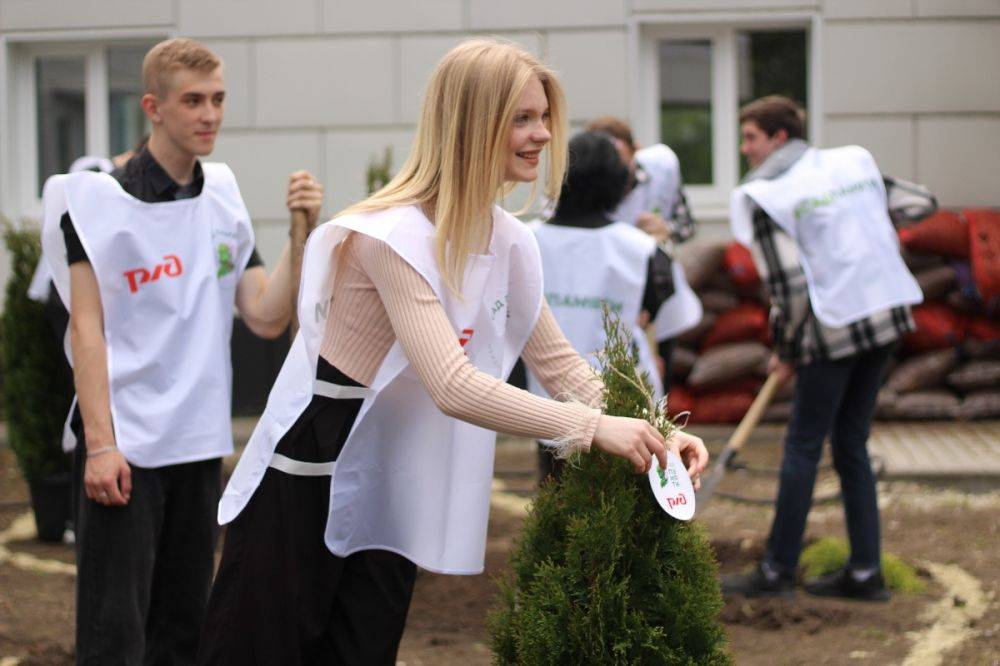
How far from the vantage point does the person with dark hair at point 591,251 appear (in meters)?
5.33

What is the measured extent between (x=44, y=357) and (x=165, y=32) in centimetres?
443

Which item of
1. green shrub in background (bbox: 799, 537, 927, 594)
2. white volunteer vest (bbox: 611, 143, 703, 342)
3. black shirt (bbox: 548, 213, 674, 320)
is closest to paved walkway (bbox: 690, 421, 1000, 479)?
green shrub in background (bbox: 799, 537, 927, 594)

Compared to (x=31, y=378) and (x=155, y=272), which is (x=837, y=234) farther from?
(x=31, y=378)

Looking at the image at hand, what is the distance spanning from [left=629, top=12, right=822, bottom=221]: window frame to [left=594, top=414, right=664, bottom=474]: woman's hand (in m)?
7.89

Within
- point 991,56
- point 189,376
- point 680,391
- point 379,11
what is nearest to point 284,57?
point 379,11

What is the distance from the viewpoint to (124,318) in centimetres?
383

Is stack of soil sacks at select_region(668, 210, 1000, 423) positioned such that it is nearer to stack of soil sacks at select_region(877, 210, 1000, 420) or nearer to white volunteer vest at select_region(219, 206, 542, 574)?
stack of soil sacks at select_region(877, 210, 1000, 420)

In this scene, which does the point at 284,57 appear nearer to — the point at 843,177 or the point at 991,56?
the point at 991,56

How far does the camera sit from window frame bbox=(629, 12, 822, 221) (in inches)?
410

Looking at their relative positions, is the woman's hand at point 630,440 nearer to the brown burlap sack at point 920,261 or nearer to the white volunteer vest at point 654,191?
the white volunteer vest at point 654,191

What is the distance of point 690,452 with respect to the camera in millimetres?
2938

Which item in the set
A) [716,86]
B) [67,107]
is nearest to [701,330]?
[716,86]

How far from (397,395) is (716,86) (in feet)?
26.8

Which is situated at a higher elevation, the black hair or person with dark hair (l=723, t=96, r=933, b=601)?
the black hair
